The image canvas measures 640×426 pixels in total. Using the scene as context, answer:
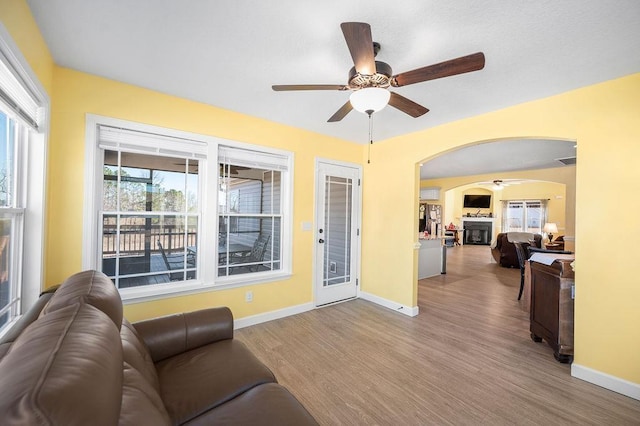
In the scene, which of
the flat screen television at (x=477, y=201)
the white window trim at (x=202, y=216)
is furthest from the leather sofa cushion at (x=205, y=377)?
the flat screen television at (x=477, y=201)

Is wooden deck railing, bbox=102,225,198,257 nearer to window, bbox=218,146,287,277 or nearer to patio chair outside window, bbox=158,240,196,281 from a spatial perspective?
patio chair outside window, bbox=158,240,196,281

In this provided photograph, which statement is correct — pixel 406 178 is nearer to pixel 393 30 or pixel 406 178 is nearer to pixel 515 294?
pixel 393 30

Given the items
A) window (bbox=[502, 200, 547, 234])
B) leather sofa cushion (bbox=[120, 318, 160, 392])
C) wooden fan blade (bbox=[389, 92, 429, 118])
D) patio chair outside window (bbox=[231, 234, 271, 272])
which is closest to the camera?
leather sofa cushion (bbox=[120, 318, 160, 392])

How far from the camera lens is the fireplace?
1215 cm

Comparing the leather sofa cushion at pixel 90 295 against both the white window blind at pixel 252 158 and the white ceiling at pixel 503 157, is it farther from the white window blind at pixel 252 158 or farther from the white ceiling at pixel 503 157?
the white ceiling at pixel 503 157

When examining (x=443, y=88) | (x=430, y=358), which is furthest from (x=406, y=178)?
(x=430, y=358)

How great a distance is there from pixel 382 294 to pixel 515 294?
8.53ft

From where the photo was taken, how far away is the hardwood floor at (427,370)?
183cm

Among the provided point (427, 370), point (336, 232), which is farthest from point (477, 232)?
point (427, 370)

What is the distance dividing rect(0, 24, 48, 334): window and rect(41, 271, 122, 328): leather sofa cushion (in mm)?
839

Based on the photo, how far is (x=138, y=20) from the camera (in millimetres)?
1646

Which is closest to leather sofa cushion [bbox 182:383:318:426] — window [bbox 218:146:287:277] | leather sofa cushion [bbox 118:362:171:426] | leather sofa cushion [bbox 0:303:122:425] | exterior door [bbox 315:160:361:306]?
leather sofa cushion [bbox 118:362:171:426]

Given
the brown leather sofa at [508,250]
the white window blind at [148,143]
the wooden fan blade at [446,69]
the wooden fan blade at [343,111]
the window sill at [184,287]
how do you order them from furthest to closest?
the brown leather sofa at [508,250] → the window sill at [184,287] → the white window blind at [148,143] → the wooden fan blade at [343,111] → the wooden fan blade at [446,69]

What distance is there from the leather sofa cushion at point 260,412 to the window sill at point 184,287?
1.78m
